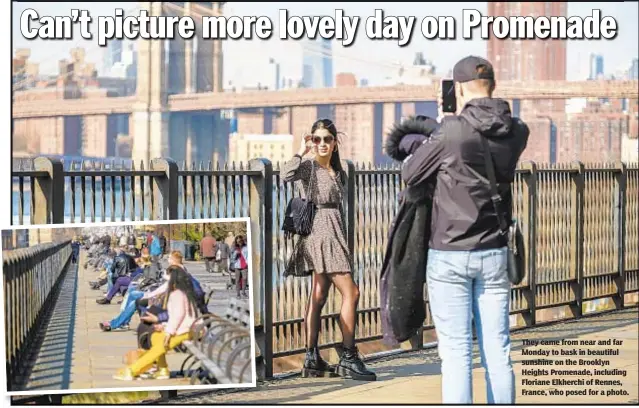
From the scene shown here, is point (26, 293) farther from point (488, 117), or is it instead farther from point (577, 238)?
point (577, 238)

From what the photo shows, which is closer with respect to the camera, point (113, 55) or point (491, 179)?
point (491, 179)

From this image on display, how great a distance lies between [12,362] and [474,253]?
6.84ft

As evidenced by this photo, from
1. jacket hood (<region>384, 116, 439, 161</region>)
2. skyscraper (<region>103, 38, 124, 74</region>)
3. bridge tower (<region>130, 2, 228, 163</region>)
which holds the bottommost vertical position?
jacket hood (<region>384, 116, 439, 161</region>)

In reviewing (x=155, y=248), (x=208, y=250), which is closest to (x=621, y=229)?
(x=208, y=250)

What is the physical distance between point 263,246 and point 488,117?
2871 mm

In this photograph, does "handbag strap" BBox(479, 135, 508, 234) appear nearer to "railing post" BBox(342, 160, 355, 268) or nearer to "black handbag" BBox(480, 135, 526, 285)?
"black handbag" BBox(480, 135, 526, 285)

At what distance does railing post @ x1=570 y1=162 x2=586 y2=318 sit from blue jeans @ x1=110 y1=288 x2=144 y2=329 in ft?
20.4

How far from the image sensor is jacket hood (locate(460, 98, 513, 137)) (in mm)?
5605

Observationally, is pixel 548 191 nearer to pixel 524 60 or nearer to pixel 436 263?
pixel 436 263

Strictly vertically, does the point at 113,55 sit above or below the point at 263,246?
above

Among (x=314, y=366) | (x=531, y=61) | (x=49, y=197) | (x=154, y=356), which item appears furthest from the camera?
(x=531, y=61)

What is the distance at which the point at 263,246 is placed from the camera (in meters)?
8.28

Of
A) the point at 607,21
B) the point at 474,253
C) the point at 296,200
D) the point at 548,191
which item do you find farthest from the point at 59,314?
the point at 548,191

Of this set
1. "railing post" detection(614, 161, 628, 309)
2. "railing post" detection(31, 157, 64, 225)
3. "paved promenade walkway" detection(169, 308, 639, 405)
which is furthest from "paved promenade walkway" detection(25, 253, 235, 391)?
"railing post" detection(614, 161, 628, 309)
